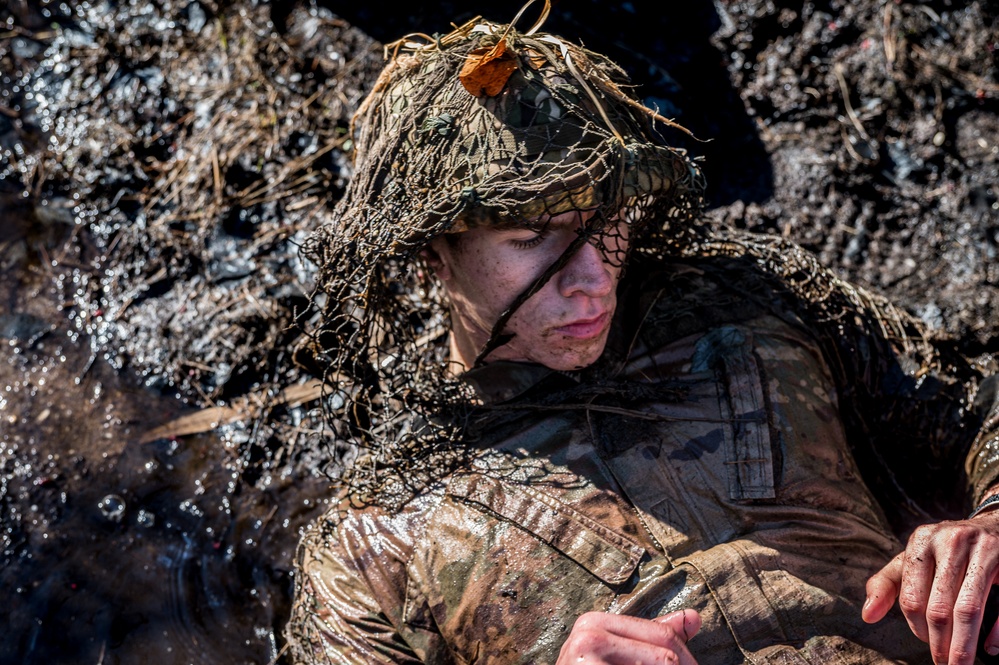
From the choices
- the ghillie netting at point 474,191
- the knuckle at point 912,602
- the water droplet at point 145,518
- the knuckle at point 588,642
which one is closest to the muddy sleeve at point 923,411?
the ghillie netting at point 474,191

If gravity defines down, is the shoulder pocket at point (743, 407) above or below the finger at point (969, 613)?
above

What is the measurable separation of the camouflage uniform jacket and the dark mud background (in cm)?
99

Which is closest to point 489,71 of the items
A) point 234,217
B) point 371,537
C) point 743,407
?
point 743,407

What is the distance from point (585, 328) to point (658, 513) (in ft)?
2.15

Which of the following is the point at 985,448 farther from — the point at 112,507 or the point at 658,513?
the point at 112,507

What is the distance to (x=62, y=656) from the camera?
3.98 meters

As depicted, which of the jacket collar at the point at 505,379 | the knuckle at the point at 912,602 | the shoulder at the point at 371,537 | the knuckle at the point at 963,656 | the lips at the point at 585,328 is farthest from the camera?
the jacket collar at the point at 505,379

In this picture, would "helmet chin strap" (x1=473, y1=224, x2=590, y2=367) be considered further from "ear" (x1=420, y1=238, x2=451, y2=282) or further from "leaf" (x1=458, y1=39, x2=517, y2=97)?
"leaf" (x1=458, y1=39, x2=517, y2=97)

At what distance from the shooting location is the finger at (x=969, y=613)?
104 inches

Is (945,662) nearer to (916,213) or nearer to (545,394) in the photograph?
(545,394)

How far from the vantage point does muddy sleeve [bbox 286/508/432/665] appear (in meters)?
3.17

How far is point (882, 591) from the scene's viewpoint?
281 centimetres

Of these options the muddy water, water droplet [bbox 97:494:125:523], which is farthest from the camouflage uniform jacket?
water droplet [bbox 97:494:125:523]

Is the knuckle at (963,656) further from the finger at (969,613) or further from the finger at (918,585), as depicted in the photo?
the finger at (918,585)
